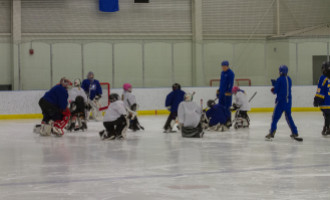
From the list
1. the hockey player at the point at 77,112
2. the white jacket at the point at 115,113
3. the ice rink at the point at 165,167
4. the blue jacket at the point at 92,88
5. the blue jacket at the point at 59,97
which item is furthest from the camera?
the blue jacket at the point at 92,88

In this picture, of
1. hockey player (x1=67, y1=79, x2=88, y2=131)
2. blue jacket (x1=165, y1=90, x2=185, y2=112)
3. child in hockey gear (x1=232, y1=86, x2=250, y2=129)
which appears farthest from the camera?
child in hockey gear (x1=232, y1=86, x2=250, y2=129)

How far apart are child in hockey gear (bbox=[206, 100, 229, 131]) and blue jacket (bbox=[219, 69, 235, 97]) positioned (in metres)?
0.28

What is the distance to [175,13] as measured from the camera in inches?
925

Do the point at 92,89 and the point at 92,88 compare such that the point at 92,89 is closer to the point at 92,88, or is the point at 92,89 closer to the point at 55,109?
the point at 92,88

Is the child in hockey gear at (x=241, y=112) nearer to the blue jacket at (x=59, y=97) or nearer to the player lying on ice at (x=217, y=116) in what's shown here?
the player lying on ice at (x=217, y=116)

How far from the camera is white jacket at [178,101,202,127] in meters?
11.4

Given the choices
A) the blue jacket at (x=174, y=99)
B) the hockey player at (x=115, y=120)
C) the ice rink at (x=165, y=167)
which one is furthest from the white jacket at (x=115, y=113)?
the blue jacket at (x=174, y=99)

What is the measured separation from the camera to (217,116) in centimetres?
1279

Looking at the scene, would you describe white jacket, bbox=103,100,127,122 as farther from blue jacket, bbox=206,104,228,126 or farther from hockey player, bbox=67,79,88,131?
blue jacket, bbox=206,104,228,126

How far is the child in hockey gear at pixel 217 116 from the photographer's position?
12734mm

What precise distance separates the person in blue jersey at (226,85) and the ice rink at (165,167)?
41.0 inches

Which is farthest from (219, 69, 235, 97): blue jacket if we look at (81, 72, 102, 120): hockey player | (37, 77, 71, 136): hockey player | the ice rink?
(81, 72, 102, 120): hockey player

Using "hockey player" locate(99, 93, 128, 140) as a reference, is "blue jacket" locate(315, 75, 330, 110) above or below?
above

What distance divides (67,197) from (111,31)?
17825 millimetres
